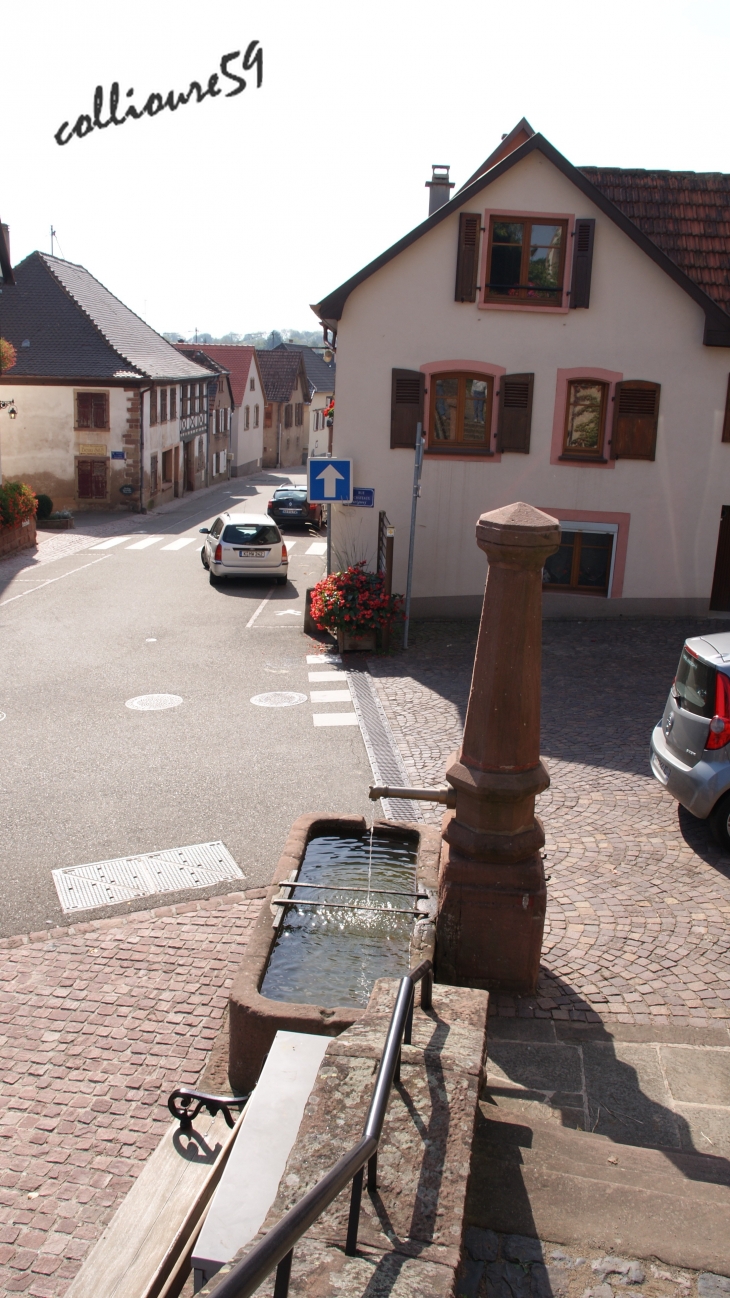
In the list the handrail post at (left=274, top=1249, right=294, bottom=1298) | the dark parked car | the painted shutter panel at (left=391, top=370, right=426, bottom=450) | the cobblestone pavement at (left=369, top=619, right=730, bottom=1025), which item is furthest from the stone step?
the dark parked car

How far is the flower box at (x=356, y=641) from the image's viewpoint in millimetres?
15805

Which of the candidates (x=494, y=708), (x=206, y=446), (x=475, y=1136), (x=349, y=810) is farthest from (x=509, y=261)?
(x=206, y=446)

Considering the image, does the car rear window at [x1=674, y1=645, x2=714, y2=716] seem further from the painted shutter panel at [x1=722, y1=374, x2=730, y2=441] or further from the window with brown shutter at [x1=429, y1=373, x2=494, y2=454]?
the painted shutter panel at [x1=722, y1=374, x2=730, y2=441]

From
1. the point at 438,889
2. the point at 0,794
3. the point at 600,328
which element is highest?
the point at 600,328

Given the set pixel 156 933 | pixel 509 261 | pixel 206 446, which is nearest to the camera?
pixel 156 933

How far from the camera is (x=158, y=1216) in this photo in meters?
4.48

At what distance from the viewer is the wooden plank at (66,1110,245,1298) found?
412 cm

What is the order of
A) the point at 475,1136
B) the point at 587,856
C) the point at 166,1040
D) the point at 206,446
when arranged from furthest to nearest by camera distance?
the point at 206,446, the point at 587,856, the point at 166,1040, the point at 475,1136

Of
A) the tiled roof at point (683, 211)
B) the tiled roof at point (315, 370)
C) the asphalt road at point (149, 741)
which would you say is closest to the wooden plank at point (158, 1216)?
the asphalt road at point (149, 741)

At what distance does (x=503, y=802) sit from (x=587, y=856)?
2.99 m

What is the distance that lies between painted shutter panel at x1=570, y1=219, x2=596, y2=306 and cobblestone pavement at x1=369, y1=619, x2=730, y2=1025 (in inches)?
230

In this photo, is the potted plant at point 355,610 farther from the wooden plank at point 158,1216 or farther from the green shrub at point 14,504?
the green shrub at point 14,504

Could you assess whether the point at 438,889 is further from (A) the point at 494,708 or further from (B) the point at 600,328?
(B) the point at 600,328

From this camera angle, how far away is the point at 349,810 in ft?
30.9
